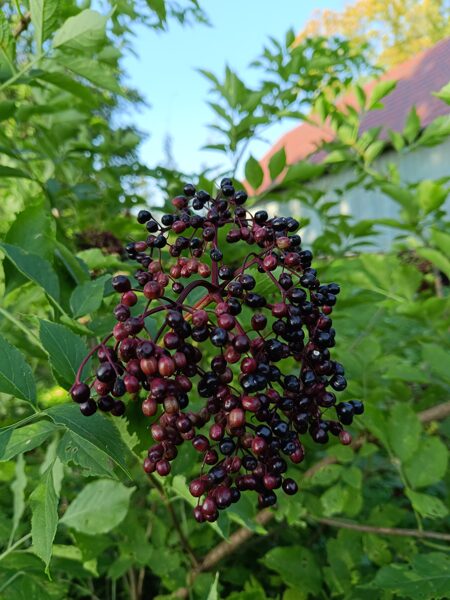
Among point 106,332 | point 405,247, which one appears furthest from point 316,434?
point 405,247

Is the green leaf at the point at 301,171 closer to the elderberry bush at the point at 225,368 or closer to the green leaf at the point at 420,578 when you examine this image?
the elderberry bush at the point at 225,368

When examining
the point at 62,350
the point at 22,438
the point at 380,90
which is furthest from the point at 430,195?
the point at 22,438

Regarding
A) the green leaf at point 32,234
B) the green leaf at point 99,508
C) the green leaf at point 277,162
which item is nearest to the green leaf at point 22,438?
the green leaf at point 32,234

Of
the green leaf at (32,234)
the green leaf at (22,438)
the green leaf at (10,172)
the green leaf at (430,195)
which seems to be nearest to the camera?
the green leaf at (22,438)

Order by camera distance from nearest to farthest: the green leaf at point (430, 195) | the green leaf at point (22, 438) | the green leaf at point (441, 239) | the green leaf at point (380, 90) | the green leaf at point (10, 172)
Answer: the green leaf at point (22, 438) < the green leaf at point (10, 172) < the green leaf at point (441, 239) < the green leaf at point (430, 195) < the green leaf at point (380, 90)

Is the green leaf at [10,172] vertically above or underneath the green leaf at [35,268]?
above

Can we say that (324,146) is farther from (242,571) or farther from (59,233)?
(242,571)

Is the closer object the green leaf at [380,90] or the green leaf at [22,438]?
the green leaf at [22,438]

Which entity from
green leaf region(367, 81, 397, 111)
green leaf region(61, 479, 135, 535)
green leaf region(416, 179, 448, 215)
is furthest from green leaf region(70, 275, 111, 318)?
green leaf region(367, 81, 397, 111)

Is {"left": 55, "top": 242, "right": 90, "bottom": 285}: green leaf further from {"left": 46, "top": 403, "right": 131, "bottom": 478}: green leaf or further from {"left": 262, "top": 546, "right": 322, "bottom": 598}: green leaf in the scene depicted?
{"left": 262, "top": 546, "right": 322, "bottom": 598}: green leaf
